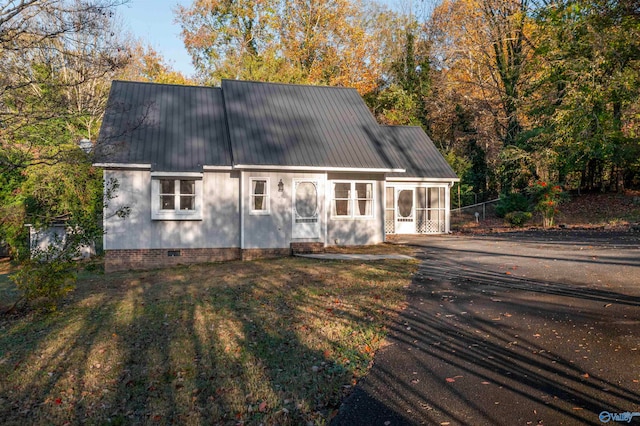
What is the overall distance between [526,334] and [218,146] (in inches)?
501

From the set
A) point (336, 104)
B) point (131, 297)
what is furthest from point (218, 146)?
point (131, 297)

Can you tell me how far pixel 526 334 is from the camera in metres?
6.30

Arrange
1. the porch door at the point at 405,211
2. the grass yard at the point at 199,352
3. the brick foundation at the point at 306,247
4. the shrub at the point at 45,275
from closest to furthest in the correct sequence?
the grass yard at the point at 199,352 < the shrub at the point at 45,275 < the brick foundation at the point at 306,247 < the porch door at the point at 405,211

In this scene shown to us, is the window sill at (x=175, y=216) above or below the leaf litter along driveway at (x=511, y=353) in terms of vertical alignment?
above

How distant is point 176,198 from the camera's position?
631 inches

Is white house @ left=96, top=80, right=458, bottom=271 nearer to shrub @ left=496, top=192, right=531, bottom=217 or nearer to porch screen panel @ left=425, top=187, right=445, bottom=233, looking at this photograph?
porch screen panel @ left=425, top=187, right=445, bottom=233

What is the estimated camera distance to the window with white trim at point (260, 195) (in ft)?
53.3

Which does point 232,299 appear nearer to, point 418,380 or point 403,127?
point 418,380

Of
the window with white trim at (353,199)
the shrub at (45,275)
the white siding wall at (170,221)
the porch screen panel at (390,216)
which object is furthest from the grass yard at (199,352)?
the porch screen panel at (390,216)

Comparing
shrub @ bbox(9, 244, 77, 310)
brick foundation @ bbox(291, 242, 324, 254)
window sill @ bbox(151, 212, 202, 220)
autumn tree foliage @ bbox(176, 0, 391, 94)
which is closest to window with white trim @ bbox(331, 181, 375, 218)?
brick foundation @ bbox(291, 242, 324, 254)

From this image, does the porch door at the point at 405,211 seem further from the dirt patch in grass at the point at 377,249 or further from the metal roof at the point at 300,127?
the dirt patch in grass at the point at 377,249

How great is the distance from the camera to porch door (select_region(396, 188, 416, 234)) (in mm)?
22875

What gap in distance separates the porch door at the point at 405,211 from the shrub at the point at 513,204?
23.8ft

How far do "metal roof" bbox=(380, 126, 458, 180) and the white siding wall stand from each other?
8011 millimetres
